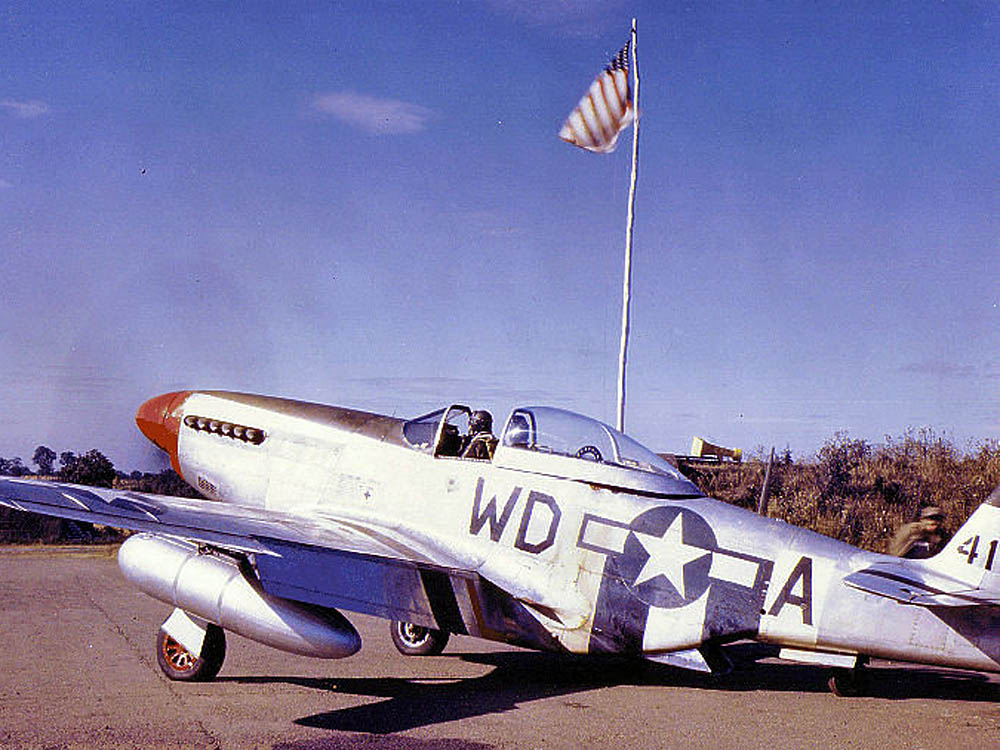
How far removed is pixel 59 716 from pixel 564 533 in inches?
152

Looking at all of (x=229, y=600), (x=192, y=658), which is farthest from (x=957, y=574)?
(x=192, y=658)

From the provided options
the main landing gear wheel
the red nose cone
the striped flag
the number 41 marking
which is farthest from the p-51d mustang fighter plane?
the striped flag

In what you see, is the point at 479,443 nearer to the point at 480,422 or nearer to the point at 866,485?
the point at 480,422

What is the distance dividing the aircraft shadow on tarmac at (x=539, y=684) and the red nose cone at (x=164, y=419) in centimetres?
389

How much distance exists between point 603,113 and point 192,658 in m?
12.1

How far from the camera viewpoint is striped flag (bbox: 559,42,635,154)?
16.5 meters

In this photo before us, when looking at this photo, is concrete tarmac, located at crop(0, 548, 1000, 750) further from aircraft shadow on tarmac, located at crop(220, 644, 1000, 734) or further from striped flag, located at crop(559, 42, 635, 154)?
striped flag, located at crop(559, 42, 635, 154)

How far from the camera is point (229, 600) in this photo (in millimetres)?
7074

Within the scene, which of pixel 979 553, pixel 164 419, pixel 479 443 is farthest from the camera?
pixel 164 419

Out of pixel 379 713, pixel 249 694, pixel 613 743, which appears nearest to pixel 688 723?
pixel 613 743

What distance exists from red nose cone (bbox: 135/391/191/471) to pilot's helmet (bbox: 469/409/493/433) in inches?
148

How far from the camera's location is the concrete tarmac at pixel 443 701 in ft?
19.9

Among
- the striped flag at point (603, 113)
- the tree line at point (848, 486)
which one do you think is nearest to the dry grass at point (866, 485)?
the tree line at point (848, 486)

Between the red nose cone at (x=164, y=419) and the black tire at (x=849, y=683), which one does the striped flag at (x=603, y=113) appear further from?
the black tire at (x=849, y=683)
